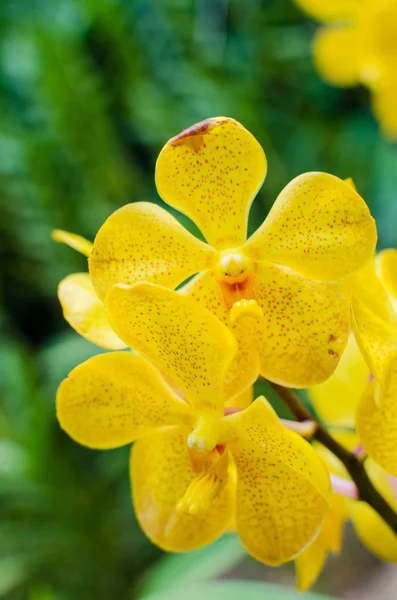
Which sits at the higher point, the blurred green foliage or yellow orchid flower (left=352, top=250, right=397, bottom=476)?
yellow orchid flower (left=352, top=250, right=397, bottom=476)

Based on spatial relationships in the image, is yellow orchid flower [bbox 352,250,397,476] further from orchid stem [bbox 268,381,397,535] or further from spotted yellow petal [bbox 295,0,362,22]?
spotted yellow petal [bbox 295,0,362,22]

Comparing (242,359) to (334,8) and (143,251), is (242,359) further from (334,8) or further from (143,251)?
(334,8)

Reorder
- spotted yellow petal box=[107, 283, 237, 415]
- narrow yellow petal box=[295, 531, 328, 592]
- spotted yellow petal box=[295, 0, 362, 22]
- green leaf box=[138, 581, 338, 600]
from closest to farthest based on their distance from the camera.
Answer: spotted yellow petal box=[107, 283, 237, 415] < narrow yellow petal box=[295, 531, 328, 592] < green leaf box=[138, 581, 338, 600] < spotted yellow petal box=[295, 0, 362, 22]

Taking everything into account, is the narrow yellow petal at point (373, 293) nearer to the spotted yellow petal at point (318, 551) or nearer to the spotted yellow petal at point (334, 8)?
the spotted yellow petal at point (318, 551)

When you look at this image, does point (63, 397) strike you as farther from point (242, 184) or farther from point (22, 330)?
point (22, 330)

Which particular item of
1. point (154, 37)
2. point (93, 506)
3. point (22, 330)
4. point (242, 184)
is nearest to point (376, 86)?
point (242, 184)

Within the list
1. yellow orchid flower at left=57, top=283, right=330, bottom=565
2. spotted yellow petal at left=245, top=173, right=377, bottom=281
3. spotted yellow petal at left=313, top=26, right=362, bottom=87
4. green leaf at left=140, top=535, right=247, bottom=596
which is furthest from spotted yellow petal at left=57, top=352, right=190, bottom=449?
spotted yellow petal at left=313, top=26, right=362, bottom=87

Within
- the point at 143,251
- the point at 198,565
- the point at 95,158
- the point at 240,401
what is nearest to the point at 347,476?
the point at 240,401

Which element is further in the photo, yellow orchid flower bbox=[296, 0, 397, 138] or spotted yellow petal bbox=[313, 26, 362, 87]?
spotted yellow petal bbox=[313, 26, 362, 87]
